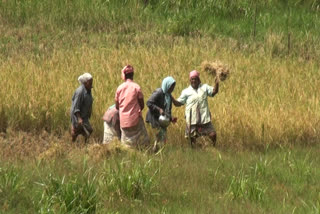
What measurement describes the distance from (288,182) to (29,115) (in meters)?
4.35

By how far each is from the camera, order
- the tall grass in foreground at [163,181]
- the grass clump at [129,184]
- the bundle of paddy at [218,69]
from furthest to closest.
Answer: the bundle of paddy at [218,69]
the grass clump at [129,184]
the tall grass in foreground at [163,181]

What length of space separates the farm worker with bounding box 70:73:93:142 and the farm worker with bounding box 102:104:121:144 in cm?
30

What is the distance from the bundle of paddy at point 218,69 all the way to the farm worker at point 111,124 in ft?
4.24

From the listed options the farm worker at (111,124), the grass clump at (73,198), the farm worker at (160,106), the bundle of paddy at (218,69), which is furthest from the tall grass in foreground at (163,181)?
the bundle of paddy at (218,69)

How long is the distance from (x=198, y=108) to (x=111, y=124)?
3.72 feet

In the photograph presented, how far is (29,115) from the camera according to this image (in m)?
11.8

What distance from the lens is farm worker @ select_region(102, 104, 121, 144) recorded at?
1030cm

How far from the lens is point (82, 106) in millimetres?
10492

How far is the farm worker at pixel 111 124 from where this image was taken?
10.3m

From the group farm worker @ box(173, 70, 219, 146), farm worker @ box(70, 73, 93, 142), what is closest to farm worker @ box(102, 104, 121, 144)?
farm worker @ box(70, 73, 93, 142)

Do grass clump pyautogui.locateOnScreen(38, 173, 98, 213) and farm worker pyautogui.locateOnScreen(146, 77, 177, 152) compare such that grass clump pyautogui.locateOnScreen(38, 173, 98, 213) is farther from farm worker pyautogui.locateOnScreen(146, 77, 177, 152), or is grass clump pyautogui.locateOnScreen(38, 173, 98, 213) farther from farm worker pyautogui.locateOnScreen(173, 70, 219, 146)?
farm worker pyautogui.locateOnScreen(173, 70, 219, 146)

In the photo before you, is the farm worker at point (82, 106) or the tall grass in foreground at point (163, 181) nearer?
the tall grass in foreground at point (163, 181)

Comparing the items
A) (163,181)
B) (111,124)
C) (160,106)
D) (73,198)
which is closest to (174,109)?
(160,106)

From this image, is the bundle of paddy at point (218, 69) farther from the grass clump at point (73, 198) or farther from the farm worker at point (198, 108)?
the grass clump at point (73, 198)
